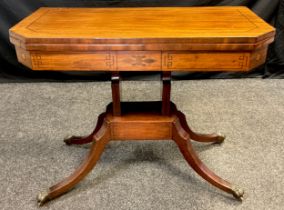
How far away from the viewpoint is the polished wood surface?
3.32ft

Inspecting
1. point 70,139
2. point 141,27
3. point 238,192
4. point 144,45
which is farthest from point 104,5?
point 238,192

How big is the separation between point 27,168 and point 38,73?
41.7 inches

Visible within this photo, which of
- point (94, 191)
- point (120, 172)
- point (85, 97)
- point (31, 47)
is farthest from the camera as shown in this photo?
point (85, 97)

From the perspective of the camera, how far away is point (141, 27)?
1127mm

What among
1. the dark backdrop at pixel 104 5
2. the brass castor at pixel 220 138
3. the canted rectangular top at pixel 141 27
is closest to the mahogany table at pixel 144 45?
the canted rectangular top at pixel 141 27

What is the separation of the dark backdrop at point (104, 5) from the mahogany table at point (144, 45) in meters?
0.92

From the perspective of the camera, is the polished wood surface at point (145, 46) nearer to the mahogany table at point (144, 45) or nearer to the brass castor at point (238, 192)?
the mahogany table at point (144, 45)

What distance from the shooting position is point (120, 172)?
1466 millimetres

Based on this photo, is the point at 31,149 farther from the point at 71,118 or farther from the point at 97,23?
the point at 97,23

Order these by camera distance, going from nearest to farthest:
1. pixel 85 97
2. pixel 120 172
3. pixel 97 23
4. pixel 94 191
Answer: pixel 97 23
pixel 94 191
pixel 120 172
pixel 85 97

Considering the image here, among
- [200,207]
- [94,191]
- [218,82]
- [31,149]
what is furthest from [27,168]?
[218,82]

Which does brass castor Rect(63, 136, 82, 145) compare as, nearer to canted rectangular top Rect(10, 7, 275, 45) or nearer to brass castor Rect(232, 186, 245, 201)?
canted rectangular top Rect(10, 7, 275, 45)

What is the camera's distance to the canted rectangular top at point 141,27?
101 centimetres

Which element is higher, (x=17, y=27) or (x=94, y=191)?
(x=17, y=27)
